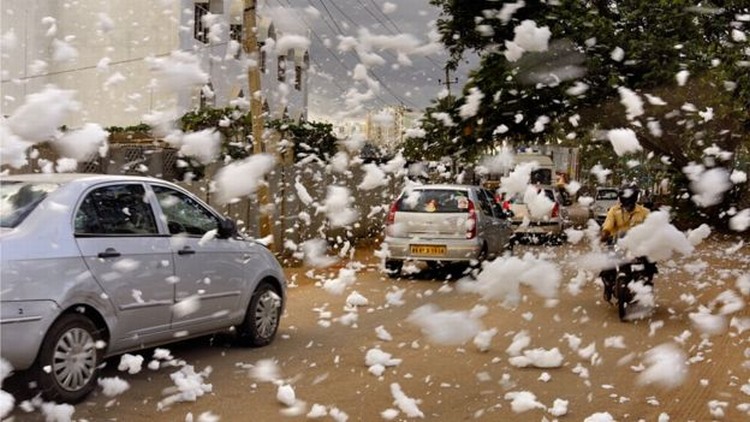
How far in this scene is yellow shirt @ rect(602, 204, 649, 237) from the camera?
9.58 meters

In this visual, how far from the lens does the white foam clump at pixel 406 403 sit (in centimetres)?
528

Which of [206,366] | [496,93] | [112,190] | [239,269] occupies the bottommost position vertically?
[206,366]

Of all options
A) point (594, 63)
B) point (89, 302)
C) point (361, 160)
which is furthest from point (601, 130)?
point (89, 302)

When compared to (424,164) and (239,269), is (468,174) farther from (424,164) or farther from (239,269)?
(239,269)

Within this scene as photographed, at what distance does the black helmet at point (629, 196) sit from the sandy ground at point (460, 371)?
1.30m

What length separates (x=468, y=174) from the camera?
37.8 m

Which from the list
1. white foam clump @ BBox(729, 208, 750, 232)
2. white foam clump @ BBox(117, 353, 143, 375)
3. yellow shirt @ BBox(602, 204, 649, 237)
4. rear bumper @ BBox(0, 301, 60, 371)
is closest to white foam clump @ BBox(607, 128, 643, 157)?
yellow shirt @ BBox(602, 204, 649, 237)

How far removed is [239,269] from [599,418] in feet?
11.1

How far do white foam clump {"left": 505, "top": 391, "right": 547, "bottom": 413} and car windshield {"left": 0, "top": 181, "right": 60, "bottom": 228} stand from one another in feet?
11.2

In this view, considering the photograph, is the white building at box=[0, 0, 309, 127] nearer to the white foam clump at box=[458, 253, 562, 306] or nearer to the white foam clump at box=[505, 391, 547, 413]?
the white foam clump at box=[458, 253, 562, 306]

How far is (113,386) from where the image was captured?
567cm

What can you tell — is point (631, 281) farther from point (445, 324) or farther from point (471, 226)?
point (471, 226)

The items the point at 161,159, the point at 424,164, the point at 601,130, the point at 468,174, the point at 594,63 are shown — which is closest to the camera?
the point at 161,159

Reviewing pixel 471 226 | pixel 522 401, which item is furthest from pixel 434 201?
pixel 522 401
